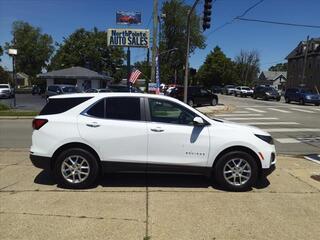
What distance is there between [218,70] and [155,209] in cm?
9688

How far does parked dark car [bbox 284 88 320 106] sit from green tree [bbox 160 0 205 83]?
117ft

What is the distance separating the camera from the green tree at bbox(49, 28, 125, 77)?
73.7 m

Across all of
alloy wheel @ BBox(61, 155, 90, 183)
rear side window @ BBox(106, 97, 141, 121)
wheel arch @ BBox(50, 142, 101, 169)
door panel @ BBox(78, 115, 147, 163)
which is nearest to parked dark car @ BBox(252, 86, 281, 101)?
rear side window @ BBox(106, 97, 141, 121)

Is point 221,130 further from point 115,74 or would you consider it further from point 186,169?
point 115,74

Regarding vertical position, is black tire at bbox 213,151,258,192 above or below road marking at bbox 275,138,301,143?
above

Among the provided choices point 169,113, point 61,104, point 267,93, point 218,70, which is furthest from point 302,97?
point 218,70

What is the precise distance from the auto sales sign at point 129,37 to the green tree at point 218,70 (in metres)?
74.9

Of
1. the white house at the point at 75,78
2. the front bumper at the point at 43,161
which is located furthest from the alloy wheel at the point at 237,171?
the white house at the point at 75,78

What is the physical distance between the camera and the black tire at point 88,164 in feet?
21.4

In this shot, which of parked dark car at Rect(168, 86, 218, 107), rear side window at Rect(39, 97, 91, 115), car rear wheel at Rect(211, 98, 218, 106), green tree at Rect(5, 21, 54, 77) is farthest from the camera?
green tree at Rect(5, 21, 54, 77)

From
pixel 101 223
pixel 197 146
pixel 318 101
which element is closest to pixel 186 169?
pixel 197 146

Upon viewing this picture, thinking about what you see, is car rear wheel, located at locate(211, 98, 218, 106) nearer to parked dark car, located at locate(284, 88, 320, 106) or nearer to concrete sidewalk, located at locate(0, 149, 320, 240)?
parked dark car, located at locate(284, 88, 320, 106)

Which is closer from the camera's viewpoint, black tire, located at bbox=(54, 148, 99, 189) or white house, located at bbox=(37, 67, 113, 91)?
black tire, located at bbox=(54, 148, 99, 189)

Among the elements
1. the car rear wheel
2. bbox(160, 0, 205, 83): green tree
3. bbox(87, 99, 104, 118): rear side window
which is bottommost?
the car rear wheel
